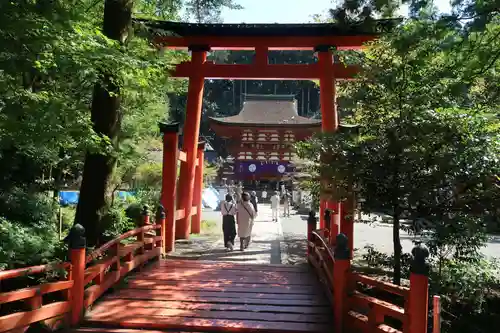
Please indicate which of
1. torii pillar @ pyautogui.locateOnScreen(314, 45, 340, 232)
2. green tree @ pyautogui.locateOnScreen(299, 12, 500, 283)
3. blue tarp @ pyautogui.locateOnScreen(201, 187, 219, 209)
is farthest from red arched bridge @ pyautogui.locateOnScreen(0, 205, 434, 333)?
blue tarp @ pyautogui.locateOnScreen(201, 187, 219, 209)

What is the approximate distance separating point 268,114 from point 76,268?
35.0m

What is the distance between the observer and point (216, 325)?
5039 millimetres

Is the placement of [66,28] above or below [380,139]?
above

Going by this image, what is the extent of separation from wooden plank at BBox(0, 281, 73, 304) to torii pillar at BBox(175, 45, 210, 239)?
706 centimetres

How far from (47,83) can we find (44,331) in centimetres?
385

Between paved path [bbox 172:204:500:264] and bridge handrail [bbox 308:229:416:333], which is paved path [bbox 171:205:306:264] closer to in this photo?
paved path [bbox 172:204:500:264]

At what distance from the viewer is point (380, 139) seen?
19.2ft

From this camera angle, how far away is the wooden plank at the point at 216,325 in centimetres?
497

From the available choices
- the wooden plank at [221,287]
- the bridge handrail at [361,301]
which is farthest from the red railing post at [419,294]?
the wooden plank at [221,287]

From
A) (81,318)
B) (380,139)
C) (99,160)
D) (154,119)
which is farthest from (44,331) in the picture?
(154,119)

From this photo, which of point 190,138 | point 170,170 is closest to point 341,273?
point 170,170

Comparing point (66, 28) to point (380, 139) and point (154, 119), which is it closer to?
point (380, 139)

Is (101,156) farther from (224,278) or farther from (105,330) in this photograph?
(105,330)

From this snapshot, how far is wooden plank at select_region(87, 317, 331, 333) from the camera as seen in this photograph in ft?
16.3
